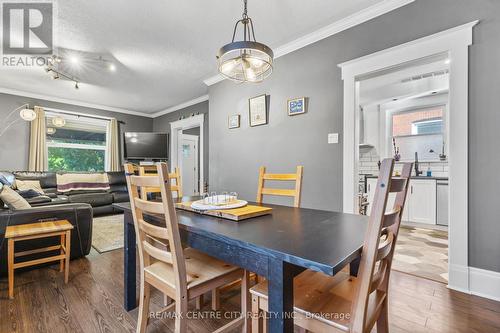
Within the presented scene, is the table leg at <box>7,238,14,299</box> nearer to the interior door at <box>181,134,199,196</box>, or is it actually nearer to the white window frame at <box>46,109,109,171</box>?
the white window frame at <box>46,109,109,171</box>

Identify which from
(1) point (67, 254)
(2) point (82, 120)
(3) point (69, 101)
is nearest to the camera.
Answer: (1) point (67, 254)

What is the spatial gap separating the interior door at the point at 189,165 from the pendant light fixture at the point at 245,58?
5056 mm

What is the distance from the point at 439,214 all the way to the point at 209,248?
4.06 meters

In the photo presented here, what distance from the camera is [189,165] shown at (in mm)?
6680

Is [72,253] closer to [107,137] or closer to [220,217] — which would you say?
[220,217]

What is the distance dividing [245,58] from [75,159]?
18.5 feet

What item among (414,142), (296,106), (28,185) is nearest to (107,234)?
(28,185)

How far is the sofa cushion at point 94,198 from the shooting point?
4.47 meters

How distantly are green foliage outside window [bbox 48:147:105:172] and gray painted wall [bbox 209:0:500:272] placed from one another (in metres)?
3.48

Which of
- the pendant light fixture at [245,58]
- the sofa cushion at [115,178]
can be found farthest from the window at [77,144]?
the pendant light fixture at [245,58]

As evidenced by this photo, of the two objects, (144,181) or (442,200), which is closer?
(144,181)

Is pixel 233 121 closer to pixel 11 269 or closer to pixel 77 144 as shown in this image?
pixel 11 269

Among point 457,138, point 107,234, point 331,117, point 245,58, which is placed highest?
point 245,58

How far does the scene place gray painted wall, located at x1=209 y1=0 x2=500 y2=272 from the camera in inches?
69.1
